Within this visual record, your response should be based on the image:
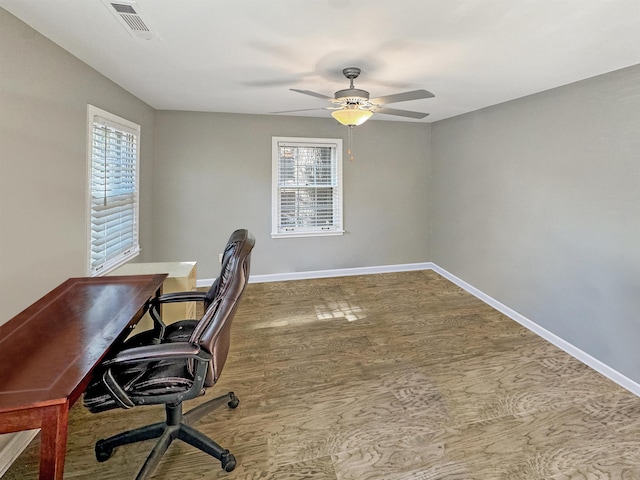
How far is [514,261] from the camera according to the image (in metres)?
3.66

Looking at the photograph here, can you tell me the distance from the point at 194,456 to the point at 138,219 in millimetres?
2786

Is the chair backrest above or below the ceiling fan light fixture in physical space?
below

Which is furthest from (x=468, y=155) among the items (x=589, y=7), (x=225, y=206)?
(x=225, y=206)

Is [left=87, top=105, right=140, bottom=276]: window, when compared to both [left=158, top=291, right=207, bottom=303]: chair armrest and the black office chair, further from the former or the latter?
the black office chair

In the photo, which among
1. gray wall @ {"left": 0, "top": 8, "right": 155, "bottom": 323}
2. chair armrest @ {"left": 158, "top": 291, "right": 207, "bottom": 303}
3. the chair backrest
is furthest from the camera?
chair armrest @ {"left": 158, "top": 291, "right": 207, "bottom": 303}

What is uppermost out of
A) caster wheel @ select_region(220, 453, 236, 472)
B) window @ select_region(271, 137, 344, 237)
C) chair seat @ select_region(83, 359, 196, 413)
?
window @ select_region(271, 137, 344, 237)

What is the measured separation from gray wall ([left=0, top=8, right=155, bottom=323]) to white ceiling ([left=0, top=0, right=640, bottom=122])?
169 mm

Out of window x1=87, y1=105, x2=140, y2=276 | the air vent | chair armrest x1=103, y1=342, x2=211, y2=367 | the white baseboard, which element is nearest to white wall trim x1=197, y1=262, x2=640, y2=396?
window x1=87, y1=105, x2=140, y2=276

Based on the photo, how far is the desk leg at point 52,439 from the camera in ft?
3.34

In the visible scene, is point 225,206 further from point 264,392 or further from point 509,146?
point 509,146

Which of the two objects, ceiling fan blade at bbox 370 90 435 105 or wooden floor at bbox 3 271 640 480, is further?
ceiling fan blade at bbox 370 90 435 105

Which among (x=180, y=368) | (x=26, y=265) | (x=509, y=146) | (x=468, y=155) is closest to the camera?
(x=180, y=368)

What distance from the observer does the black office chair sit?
1.42m

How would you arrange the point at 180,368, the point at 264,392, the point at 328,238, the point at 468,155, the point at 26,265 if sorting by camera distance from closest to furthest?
the point at 180,368 < the point at 26,265 < the point at 264,392 < the point at 468,155 < the point at 328,238
